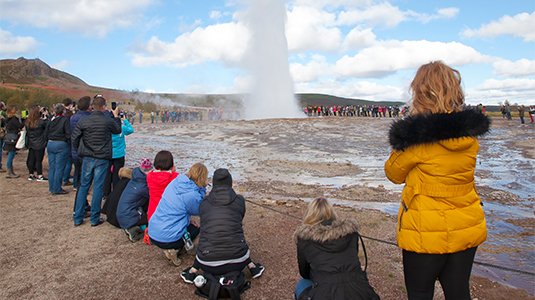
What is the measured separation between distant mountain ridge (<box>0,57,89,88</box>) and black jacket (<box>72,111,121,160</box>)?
140m

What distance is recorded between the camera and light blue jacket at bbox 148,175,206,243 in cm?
364

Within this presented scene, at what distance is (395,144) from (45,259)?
418 centimetres

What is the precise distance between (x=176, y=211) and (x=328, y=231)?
198 centimetres

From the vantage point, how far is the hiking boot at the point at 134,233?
14.3 feet

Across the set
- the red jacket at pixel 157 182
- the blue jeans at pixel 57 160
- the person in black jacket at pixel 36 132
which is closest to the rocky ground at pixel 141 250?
the blue jeans at pixel 57 160

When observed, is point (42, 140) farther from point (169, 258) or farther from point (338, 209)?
point (338, 209)

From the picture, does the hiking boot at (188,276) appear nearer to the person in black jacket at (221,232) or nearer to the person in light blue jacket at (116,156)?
the person in black jacket at (221,232)

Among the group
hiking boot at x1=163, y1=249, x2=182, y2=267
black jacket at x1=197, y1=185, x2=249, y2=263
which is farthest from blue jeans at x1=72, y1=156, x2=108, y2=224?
black jacket at x1=197, y1=185, x2=249, y2=263

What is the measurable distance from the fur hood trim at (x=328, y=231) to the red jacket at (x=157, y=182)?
2.32 metres

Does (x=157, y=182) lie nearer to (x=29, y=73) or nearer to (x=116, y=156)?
(x=116, y=156)

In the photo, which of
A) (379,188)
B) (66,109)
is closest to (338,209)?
(379,188)

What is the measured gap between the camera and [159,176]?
411cm

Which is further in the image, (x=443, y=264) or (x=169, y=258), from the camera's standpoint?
(x=169, y=258)

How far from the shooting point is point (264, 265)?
3.77 metres
